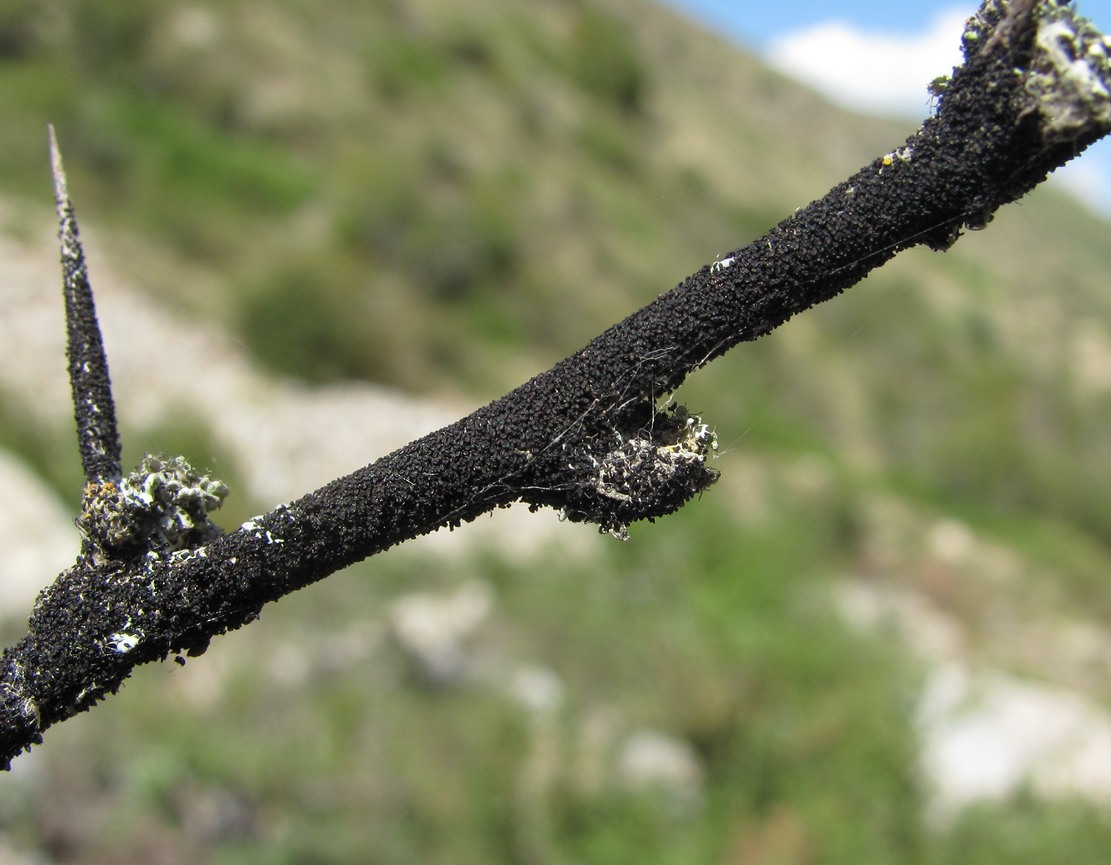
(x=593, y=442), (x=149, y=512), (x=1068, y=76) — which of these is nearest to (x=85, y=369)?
(x=149, y=512)

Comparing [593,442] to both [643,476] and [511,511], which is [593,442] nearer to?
[643,476]

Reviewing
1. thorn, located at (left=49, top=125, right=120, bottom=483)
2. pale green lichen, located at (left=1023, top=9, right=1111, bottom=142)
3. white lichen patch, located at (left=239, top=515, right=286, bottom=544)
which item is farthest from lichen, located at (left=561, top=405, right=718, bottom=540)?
thorn, located at (left=49, top=125, right=120, bottom=483)

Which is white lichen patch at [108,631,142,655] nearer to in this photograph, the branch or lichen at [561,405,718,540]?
the branch

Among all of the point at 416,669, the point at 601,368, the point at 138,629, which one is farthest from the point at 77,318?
the point at 416,669

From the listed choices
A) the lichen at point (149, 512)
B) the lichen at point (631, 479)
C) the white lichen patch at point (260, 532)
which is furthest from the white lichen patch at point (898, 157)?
the lichen at point (149, 512)

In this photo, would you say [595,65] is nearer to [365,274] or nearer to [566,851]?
[365,274]

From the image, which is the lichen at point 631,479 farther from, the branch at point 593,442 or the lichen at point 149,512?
the lichen at point 149,512
